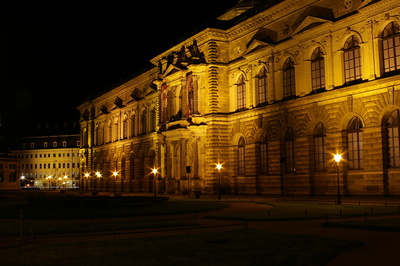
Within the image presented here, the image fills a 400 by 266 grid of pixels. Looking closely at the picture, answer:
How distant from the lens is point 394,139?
40.4 meters

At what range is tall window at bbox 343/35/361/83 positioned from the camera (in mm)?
43625

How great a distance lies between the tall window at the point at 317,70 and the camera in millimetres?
47575

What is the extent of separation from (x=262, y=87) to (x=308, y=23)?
9.78 meters

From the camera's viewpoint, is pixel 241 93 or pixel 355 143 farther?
pixel 241 93

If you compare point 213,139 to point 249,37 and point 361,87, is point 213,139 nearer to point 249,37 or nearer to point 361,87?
point 249,37

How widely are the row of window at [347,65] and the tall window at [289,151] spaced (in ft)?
12.2

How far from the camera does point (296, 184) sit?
163ft

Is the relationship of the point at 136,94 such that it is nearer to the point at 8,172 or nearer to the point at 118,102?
the point at 118,102

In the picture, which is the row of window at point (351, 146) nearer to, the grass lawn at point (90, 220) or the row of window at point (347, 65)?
the row of window at point (347, 65)

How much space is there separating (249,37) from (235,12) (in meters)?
11.6

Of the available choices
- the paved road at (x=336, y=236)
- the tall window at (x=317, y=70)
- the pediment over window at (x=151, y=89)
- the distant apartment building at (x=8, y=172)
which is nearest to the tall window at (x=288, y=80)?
the tall window at (x=317, y=70)

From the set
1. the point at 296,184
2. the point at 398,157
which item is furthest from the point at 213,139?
the point at 398,157

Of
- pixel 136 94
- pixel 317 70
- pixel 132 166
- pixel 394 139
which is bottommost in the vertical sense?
pixel 132 166

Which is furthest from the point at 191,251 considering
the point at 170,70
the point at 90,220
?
the point at 170,70
